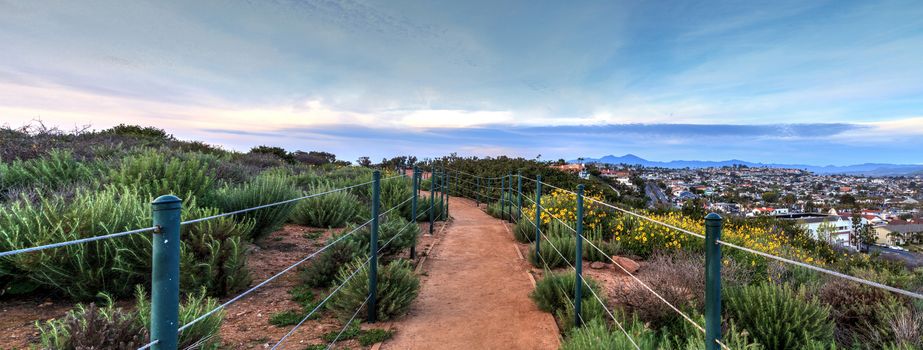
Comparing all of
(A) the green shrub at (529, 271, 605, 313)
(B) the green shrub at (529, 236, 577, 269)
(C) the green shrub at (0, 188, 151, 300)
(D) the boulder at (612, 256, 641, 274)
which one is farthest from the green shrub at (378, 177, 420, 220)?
(C) the green shrub at (0, 188, 151, 300)

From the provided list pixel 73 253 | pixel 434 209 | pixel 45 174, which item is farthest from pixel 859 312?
pixel 45 174

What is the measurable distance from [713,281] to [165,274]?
6.89 ft

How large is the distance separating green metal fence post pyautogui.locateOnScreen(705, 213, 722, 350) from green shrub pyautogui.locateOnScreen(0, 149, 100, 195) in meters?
7.42

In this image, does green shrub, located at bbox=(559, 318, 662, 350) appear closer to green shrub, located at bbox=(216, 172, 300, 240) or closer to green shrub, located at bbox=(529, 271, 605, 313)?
green shrub, located at bbox=(529, 271, 605, 313)

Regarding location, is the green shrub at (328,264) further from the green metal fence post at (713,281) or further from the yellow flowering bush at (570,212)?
the yellow flowering bush at (570,212)

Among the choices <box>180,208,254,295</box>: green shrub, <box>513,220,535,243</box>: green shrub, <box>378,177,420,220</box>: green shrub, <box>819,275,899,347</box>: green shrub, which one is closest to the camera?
<box>819,275,899,347</box>: green shrub

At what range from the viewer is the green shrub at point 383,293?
3980 millimetres

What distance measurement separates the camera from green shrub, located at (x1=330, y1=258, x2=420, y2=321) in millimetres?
3980

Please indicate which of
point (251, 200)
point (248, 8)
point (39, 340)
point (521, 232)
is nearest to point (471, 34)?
point (248, 8)

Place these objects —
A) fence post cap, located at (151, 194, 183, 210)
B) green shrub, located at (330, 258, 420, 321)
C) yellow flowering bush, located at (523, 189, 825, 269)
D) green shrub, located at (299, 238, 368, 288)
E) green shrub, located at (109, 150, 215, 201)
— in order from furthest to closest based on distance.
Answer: yellow flowering bush, located at (523, 189, 825, 269), green shrub, located at (109, 150, 215, 201), green shrub, located at (299, 238, 368, 288), green shrub, located at (330, 258, 420, 321), fence post cap, located at (151, 194, 183, 210)

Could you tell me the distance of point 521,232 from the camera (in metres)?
8.16

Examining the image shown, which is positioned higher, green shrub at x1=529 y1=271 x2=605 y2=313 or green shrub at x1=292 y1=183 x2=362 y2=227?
green shrub at x1=292 y1=183 x2=362 y2=227

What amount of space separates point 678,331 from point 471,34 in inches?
392

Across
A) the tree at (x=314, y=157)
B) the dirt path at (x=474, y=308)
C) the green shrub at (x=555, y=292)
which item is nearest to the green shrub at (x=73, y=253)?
the dirt path at (x=474, y=308)
